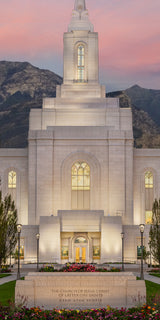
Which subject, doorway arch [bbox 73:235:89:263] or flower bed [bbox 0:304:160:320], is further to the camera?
doorway arch [bbox 73:235:89:263]

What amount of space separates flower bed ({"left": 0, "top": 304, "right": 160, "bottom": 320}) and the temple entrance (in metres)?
34.8

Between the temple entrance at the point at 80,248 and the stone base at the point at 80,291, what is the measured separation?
1227 inches

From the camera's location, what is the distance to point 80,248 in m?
58.5

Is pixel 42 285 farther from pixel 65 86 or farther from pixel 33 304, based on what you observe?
pixel 65 86

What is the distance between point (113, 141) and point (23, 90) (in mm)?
142229

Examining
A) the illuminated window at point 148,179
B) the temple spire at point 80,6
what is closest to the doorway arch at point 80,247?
the illuminated window at point 148,179

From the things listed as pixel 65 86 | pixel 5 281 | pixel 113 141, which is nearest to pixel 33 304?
pixel 5 281

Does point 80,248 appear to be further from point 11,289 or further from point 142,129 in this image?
point 142,129

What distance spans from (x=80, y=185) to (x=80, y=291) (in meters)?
35.2

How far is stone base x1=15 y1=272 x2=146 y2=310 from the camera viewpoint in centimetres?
2675

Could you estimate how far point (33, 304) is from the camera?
87.5 ft

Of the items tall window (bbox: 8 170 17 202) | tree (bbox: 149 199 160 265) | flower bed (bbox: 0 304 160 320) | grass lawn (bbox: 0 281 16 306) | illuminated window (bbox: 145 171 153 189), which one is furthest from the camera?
illuminated window (bbox: 145 171 153 189)

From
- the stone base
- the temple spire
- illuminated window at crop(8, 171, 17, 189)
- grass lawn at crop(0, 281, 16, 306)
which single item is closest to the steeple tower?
the temple spire

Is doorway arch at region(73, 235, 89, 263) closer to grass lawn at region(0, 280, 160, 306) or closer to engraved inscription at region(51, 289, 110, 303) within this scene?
grass lawn at region(0, 280, 160, 306)
